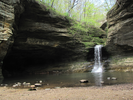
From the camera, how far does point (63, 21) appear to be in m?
17.3

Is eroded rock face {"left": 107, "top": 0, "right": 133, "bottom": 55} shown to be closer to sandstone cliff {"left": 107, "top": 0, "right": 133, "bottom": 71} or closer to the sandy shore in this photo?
sandstone cliff {"left": 107, "top": 0, "right": 133, "bottom": 71}

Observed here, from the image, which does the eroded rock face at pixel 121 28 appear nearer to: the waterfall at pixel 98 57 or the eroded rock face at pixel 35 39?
the waterfall at pixel 98 57

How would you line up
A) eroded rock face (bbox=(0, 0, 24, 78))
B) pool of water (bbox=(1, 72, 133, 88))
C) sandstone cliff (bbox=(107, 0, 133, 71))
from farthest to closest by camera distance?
1. sandstone cliff (bbox=(107, 0, 133, 71))
2. eroded rock face (bbox=(0, 0, 24, 78))
3. pool of water (bbox=(1, 72, 133, 88))

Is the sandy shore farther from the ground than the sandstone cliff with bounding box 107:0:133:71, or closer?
closer

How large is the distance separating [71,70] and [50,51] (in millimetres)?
5371

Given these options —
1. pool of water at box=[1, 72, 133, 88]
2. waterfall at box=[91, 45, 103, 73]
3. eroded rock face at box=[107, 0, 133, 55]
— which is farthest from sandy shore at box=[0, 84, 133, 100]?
waterfall at box=[91, 45, 103, 73]

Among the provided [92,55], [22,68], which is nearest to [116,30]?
[92,55]

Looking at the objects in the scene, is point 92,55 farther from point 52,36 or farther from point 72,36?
point 52,36

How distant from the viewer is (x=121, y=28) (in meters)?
15.7

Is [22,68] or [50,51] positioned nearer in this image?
[50,51]

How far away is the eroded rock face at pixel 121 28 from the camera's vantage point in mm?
14404

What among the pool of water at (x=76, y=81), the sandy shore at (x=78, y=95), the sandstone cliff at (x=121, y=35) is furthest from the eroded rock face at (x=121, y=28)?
the sandy shore at (x=78, y=95)

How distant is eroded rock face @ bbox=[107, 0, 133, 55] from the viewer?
14404mm

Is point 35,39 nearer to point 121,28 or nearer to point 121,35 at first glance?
point 121,28
